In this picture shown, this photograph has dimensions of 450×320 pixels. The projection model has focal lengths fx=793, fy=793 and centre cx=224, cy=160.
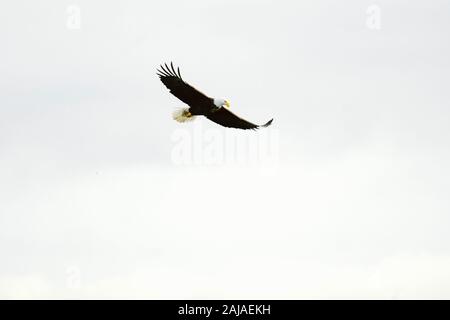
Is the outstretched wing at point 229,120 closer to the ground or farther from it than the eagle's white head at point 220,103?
closer to the ground

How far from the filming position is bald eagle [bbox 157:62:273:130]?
69.9ft

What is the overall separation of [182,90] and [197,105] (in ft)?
3.55

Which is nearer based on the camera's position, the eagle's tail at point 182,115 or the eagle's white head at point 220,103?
the eagle's white head at point 220,103

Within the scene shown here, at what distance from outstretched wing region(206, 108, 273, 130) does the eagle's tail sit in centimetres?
63

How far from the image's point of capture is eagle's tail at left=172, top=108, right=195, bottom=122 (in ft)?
74.7

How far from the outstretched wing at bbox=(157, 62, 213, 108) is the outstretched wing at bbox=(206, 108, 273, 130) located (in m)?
0.82

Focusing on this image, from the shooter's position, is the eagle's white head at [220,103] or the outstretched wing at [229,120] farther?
the outstretched wing at [229,120]

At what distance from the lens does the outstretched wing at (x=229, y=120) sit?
23.2 m

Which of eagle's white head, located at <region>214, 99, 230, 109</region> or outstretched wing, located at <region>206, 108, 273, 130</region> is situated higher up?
eagle's white head, located at <region>214, 99, 230, 109</region>

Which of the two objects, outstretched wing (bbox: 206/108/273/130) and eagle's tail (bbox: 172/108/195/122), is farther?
outstretched wing (bbox: 206/108/273/130)

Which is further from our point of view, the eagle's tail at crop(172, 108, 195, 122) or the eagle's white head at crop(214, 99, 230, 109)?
the eagle's tail at crop(172, 108, 195, 122)

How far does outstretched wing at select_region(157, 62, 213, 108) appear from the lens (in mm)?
21203
